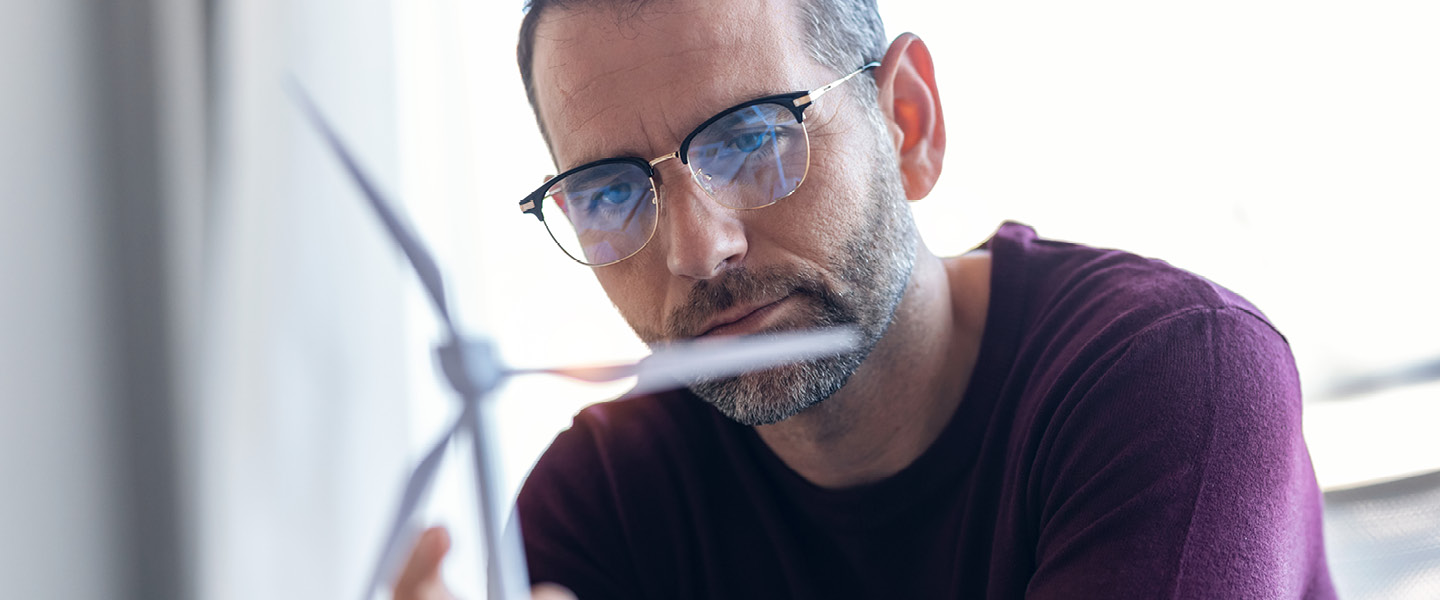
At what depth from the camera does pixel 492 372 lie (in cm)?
110

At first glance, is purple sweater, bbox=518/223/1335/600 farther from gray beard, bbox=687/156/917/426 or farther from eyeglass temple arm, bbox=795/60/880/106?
eyeglass temple arm, bbox=795/60/880/106

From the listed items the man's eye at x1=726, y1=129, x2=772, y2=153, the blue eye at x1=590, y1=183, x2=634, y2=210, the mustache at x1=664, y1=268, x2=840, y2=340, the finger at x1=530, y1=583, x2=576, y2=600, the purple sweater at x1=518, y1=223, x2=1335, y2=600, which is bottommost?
the finger at x1=530, y1=583, x2=576, y2=600

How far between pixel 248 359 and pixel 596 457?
2.04 feet

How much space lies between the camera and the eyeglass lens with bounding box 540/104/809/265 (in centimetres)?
87

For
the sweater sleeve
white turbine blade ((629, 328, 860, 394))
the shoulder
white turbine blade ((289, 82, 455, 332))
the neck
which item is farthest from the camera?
white turbine blade ((289, 82, 455, 332))

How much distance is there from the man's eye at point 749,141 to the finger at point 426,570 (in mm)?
454

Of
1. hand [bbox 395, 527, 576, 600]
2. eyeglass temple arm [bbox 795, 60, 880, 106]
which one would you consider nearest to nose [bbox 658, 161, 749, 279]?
eyeglass temple arm [bbox 795, 60, 880, 106]

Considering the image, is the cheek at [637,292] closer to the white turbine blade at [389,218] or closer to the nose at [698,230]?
the nose at [698,230]

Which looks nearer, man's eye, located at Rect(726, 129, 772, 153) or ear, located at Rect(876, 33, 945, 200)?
man's eye, located at Rect(726, 129, 772, 153)

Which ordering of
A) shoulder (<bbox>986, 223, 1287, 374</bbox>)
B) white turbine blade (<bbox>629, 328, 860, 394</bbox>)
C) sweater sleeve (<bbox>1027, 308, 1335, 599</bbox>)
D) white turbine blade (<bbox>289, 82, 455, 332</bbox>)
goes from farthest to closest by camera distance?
white turbine blade (<bbox>289, 82, 455, 332</bbox>)
white turbine blade (<bbox>629, 328, 860, 394</bbox>)
shoulder (<bbox>986, 223, 1287, 374</bbox>)
sweater sleeve (<bbox>1027, 308, 1335, 599</bbox>)

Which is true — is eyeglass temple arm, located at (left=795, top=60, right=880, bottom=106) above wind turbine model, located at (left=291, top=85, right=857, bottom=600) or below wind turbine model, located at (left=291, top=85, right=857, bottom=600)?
above

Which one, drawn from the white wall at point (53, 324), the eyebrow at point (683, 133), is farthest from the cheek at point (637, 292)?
the white wall at point (53, 324)

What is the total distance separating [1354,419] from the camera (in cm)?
94

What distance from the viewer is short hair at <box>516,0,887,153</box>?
932mm
